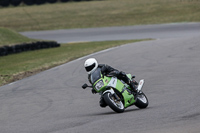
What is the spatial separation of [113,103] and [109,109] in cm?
98

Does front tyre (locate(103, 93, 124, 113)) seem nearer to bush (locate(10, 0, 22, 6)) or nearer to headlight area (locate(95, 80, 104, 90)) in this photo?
headlight area (locate(95, 80, 104, 90))

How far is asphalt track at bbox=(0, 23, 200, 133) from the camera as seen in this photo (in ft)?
23.0

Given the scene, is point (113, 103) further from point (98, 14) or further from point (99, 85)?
point (98, 14)

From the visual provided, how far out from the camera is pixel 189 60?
15.8 meters

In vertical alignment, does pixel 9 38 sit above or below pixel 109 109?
below

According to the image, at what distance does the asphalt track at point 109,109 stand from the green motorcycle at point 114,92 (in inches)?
8.4

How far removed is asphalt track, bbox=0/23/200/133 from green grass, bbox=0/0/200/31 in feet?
52.5

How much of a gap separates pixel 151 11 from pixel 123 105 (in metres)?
29.7

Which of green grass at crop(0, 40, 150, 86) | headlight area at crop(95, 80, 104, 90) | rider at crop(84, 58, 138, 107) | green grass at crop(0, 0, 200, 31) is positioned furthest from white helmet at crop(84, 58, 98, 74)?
green grass at crop(0, 0, 200, 31)

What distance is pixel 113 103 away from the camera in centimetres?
825


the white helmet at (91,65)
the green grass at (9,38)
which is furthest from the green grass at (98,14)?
the white helmet at (91,65)

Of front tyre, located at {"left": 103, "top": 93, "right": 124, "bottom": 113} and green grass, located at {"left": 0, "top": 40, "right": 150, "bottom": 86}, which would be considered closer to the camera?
front tyre, located at {"left": 103, "top": 93, "right": 124, "bottom": 113}

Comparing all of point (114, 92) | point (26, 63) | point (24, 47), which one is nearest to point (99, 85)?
point (114, 92)

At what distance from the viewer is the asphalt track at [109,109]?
702cm
